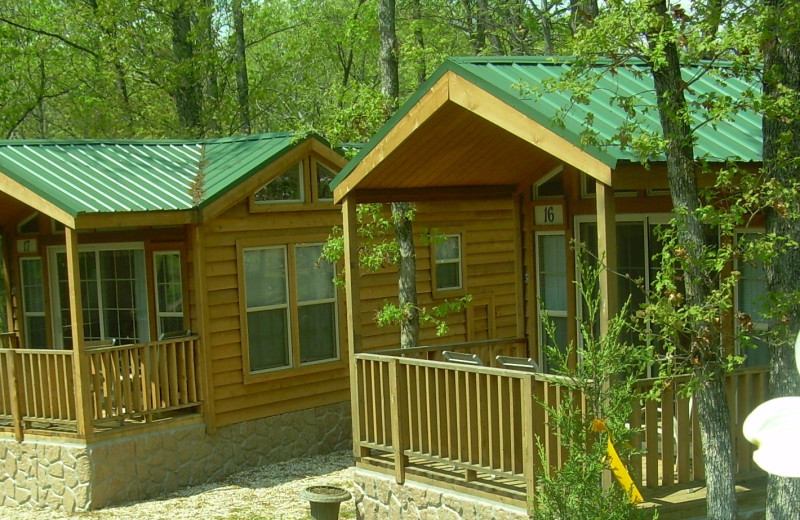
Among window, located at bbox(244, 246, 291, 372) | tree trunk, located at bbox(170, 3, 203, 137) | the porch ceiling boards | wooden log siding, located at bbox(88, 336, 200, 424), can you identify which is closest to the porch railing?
wooden log siding, located at bbox(88, 336, 200, 424)

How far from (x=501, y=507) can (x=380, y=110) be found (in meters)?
5.27

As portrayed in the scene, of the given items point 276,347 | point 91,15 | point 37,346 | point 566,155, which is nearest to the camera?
point 566,155

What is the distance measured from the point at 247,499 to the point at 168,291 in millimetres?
3087

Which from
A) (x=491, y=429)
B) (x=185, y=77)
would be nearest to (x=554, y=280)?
(x=491, y=429)

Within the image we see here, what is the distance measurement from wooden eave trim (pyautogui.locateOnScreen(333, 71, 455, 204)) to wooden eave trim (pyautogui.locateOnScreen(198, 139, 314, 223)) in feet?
9.26

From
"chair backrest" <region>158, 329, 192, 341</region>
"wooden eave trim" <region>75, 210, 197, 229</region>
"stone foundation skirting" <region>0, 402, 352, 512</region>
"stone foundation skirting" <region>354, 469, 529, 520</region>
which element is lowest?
"stone foundation skirting" <region>0, 402, 352, 512</region>

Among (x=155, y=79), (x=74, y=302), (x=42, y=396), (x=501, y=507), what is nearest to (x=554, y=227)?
(x=501, y=507)

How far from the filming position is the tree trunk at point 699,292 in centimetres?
594

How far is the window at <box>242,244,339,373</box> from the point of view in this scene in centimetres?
1233

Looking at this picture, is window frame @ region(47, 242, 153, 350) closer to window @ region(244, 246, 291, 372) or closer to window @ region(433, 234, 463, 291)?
window @ region(244, 246, 291, 372)

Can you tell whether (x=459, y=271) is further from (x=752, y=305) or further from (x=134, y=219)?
(x=752, y=305)

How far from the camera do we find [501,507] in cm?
755

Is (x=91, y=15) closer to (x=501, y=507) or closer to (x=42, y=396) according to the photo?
(x=42, y=396)

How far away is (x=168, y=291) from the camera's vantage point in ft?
40.5
